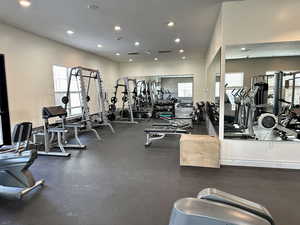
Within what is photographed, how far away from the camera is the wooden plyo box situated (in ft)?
11.0

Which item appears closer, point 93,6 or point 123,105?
point 93,6

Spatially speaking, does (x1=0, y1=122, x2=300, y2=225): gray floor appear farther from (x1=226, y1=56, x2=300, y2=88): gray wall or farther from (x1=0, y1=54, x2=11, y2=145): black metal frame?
(x1=226, y1=56, x2=300, y2=88): gray wall

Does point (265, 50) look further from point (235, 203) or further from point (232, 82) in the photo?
point (235, 203)

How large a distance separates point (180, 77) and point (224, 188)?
8591mm

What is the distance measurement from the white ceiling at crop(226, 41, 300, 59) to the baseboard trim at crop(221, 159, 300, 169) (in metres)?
1.91

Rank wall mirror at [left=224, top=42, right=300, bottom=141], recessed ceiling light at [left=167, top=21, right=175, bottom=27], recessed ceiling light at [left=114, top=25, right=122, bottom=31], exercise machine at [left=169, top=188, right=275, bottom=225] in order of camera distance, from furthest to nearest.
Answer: recessed ceiling light at [left=114, top=25, right=122, bottom=31] → recessed ceiling light at [left=167, top=21, right=175, bottom=27] → wall mirror at [left=224, top=42, right=300, bottom=141] → exercise machine at [left=169, top=188, right=275, bottom=225]

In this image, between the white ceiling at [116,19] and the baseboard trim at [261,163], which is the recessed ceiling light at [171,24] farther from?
the baseboard trim at [261,163]

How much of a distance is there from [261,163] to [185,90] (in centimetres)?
821

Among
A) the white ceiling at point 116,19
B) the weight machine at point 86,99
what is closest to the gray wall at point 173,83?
the white ceiling at point 116,19

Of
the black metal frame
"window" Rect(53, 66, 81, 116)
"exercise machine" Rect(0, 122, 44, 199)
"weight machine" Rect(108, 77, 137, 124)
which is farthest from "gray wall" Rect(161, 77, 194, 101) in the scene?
"exercise machine" Rect(0, 122, 44, 199)

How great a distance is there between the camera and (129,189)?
267 centimetres

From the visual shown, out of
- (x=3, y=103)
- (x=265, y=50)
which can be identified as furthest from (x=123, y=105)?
(x=265, y=50)

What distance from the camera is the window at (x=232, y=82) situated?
3.58 metres

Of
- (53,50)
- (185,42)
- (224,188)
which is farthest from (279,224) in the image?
(53,50)
